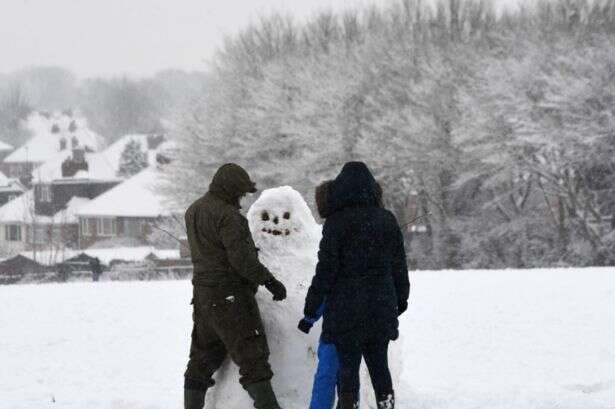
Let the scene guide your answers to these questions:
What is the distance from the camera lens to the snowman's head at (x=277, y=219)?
21.8 ft

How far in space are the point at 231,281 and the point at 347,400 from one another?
103cm

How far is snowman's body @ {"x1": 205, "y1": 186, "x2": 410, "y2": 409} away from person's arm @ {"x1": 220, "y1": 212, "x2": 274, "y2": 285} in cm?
65

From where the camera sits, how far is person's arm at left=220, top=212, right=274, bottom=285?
5.93m

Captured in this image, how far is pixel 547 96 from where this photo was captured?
34500 millimetres

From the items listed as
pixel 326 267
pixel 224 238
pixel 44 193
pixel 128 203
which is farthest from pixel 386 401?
pixel 44 193

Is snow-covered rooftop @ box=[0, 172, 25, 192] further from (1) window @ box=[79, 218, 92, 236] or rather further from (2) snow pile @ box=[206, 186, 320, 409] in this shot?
(2) snow pile @ box=[206, 186, 320, 409]

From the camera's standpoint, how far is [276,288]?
602 centimetres

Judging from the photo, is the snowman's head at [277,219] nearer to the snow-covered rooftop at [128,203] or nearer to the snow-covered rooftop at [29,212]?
the snow-covered rooftop at [128,203]

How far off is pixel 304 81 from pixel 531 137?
1157 centimetres

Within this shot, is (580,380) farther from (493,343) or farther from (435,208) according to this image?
(435,208)

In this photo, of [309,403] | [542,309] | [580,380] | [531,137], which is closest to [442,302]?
[542,309]

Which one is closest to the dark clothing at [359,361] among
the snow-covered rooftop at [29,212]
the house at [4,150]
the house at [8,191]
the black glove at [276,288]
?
the black glove at [276,288]

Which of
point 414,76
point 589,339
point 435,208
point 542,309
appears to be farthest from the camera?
point 414,76

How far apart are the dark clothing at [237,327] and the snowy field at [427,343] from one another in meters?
0.60
